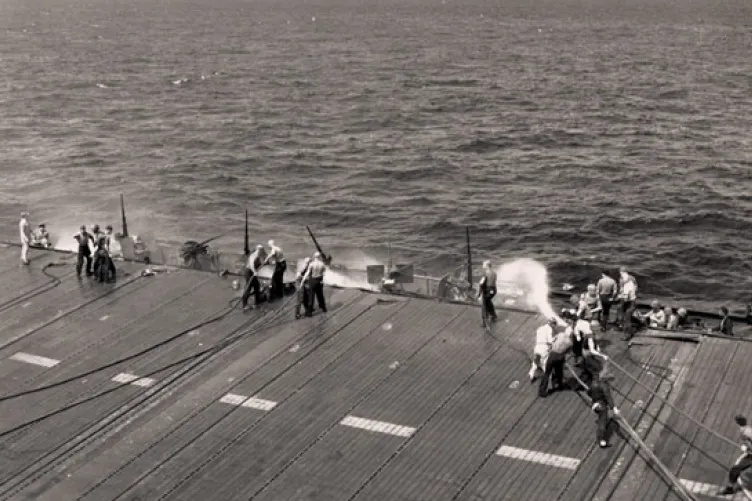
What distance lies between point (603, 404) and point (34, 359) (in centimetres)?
1715

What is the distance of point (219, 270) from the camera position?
119ft

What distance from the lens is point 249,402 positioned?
25.8m

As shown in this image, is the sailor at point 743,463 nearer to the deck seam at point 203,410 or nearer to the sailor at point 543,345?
the sailor at point 543,345

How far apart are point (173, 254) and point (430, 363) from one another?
16.2m

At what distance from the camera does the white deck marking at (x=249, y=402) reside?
83.8ft

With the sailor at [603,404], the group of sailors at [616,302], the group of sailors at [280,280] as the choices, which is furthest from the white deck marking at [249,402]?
the group of sailors at [616,302]

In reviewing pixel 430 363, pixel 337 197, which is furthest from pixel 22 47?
pixel 430 363

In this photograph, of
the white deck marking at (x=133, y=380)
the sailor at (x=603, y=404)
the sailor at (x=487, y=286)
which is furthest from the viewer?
the sailor at (x=487, y=286)

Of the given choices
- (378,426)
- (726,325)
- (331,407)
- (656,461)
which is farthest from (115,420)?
(726,325)

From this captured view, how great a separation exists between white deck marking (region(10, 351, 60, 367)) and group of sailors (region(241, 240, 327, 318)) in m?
6.32

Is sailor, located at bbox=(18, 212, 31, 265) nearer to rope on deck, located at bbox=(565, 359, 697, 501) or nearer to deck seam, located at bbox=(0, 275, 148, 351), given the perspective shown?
deck seam, located at bbox=(0, 275, 148, 351)

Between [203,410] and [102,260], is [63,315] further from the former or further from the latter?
[203,410]

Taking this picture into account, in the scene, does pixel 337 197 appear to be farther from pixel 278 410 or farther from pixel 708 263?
pixel 278 410

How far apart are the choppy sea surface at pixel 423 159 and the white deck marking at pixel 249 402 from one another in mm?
28233
